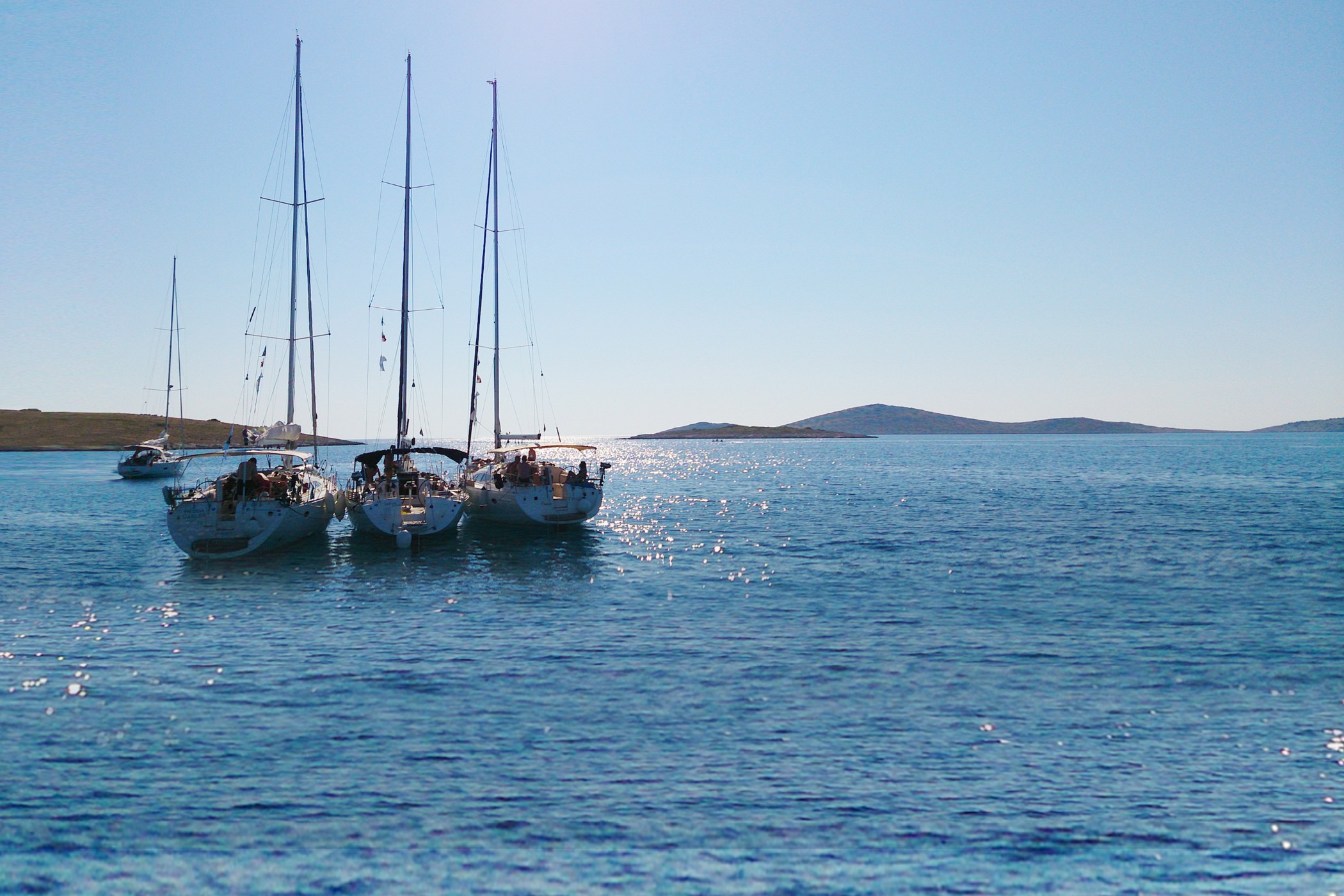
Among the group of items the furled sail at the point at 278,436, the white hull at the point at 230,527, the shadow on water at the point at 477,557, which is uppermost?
the furled sail at the point at 278,436

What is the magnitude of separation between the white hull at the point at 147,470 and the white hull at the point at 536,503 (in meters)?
65.9

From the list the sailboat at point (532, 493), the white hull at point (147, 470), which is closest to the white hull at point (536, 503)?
the sailboat at point (532, 493)

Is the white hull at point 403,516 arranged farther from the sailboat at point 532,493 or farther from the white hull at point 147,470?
the white hull at point 147,470

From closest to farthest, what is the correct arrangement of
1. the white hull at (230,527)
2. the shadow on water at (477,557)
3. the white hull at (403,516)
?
the shadow on water at (477,557) → the white hull at (230,527) → the white hull at (403,516)

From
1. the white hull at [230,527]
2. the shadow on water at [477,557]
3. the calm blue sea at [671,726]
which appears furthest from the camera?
the white hull at [230,527]

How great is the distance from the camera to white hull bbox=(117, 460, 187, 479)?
93.9m

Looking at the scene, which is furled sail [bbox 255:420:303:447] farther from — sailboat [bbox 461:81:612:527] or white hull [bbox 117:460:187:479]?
white hull [bbox 117:460:187:479]

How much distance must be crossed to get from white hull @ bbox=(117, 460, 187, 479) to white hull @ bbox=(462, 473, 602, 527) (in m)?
65.9

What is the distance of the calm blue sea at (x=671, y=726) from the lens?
980cm

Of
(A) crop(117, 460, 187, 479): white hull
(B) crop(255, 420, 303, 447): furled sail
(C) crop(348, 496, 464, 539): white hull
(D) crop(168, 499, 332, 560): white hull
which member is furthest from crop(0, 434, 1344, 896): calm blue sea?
(A) crop(117, 460, 187, 479): white hull

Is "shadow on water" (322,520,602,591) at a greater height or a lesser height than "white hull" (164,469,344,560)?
lesser

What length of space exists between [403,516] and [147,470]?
245ft

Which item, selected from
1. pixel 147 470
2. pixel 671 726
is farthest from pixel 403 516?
pixel 147 470

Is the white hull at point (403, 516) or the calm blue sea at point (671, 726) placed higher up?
the white hull at point (403, 516)
